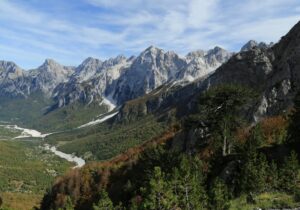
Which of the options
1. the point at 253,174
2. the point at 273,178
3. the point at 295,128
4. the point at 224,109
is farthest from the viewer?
the point at 224,109

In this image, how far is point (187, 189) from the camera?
176 ft

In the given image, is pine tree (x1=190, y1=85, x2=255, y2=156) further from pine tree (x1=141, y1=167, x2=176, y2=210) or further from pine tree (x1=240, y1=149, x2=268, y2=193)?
pine tree (x1=141, y1=167, x2=176, y2=210)

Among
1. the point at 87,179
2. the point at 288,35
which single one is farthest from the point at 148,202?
the point at 288,35

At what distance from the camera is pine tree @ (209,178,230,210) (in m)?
48.9

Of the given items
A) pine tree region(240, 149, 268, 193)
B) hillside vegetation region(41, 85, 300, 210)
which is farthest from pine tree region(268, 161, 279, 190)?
pine tree region(240, 149, 268, 193)

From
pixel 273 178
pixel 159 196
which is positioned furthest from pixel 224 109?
pixel 159 196

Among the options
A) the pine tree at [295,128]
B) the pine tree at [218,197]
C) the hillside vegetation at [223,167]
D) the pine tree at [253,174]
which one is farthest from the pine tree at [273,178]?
the pine tree at [295,128]

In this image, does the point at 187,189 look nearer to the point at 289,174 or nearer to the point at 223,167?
the point at 223,167

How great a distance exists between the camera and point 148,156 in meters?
70.4

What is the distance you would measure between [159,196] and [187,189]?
12.3 feet

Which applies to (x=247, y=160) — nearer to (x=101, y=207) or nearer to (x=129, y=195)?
(x=101, y=207)

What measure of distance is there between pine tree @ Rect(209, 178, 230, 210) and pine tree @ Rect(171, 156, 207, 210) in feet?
3.92

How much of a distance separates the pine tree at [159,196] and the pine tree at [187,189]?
1144 mm

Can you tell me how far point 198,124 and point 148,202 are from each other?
3526 centimetres
